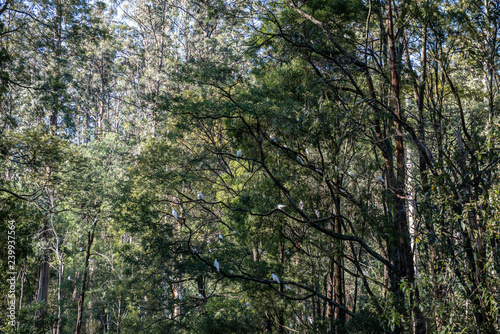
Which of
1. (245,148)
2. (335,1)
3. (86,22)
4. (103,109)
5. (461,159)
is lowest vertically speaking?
(461,159)

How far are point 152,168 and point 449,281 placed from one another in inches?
330

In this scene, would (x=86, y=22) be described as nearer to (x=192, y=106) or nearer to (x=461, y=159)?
(x=192, y=106)

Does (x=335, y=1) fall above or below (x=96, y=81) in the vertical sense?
below

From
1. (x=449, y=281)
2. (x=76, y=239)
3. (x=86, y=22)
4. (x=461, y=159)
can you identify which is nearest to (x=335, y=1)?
(x=461, y=159)

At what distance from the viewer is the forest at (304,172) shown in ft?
10.6

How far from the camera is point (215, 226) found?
10.3m

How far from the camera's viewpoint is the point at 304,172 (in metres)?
5.92

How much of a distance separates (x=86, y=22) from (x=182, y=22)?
43.0ft

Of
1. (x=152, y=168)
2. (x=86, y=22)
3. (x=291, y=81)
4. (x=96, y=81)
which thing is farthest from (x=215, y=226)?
(x=96, y=81)

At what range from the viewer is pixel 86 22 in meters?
7.71

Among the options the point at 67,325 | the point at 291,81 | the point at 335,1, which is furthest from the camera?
the point at 67,325

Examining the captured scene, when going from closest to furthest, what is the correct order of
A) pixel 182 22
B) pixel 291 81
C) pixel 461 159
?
1. pixel 461 159
2. pixel 291 81
3. pixel 182 22

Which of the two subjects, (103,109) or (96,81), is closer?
(103,109)

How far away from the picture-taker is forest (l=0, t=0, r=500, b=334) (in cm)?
324
